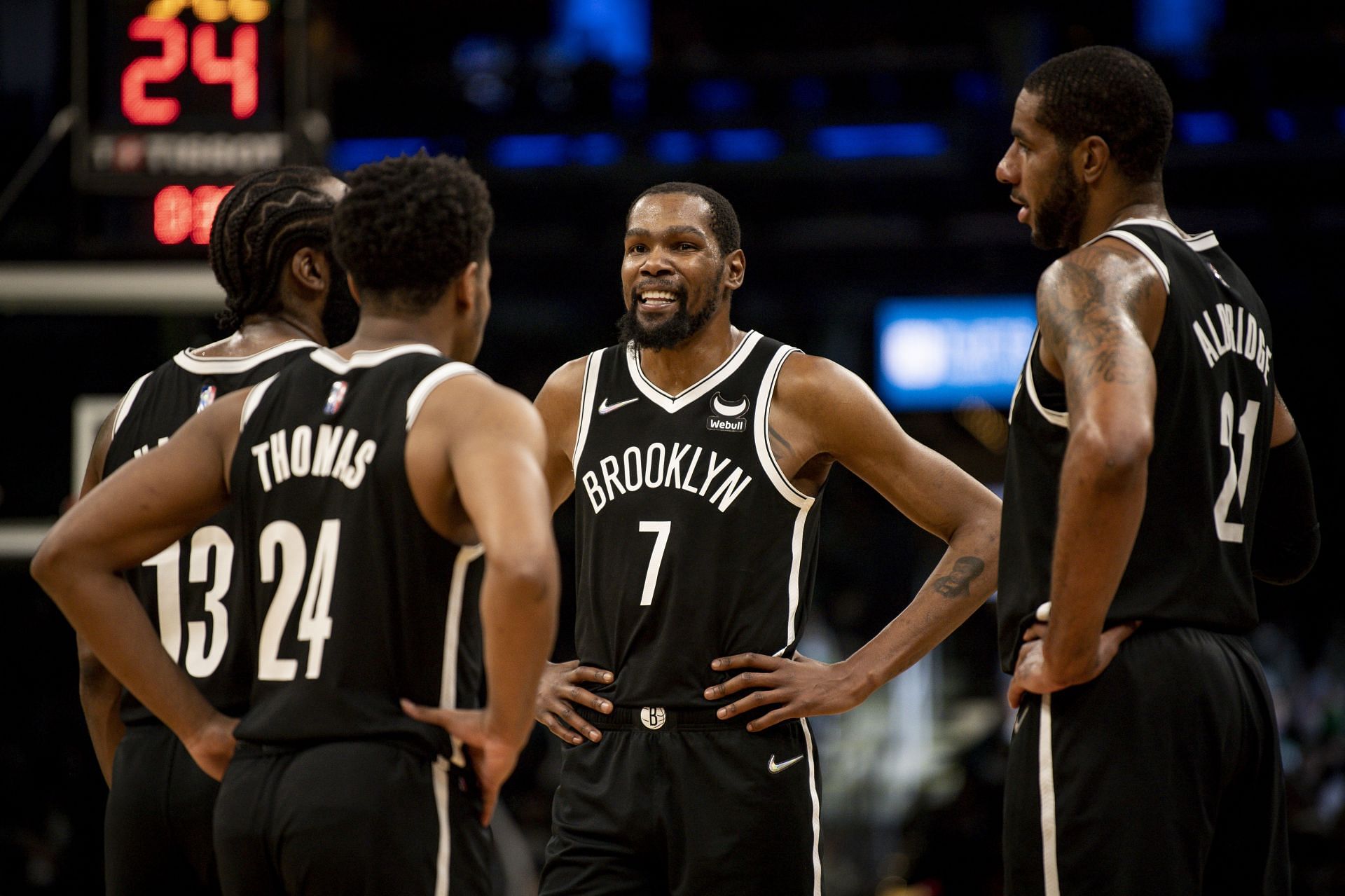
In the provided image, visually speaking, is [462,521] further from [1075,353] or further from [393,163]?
[1075,353]

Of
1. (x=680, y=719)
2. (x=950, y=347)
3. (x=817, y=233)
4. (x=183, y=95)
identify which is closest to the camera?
(x=680, y=719)

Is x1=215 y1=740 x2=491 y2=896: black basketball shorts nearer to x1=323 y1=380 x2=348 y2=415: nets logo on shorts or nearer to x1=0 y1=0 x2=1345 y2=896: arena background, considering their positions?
x1=323 y1=380 x2=348 y2=415: nets logo on shorts

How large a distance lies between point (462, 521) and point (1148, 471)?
136 cm

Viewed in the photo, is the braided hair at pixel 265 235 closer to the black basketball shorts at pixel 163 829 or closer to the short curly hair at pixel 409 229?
the short curly hair at pixel 409 229

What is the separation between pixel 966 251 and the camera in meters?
12.8

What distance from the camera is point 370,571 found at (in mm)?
2723

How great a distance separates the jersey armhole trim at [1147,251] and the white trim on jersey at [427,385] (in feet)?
4.46

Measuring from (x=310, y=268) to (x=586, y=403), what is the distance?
37.2 inches

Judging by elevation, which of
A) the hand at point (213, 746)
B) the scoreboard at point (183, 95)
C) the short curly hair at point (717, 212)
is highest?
the scoreboard at point (183, 95)

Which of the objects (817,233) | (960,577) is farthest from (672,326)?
(817,233)

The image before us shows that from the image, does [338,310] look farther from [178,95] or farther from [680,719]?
[178,95]

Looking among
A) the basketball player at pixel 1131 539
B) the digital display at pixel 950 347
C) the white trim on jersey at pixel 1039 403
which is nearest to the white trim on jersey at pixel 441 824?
the basketball player at pixel 1131 539

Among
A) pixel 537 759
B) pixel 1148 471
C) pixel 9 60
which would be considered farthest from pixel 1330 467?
pixel 1148 471

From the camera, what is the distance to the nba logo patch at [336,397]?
2.79 meters
